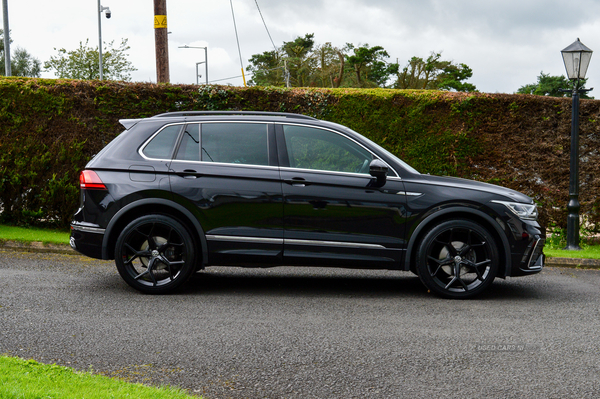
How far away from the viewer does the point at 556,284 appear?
695 centimetres

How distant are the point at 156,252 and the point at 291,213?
147 centimetres

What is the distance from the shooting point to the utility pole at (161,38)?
1157 centimetres

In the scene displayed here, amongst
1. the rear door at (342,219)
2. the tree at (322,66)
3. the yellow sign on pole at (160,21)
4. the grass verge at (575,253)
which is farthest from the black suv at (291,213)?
the tree at (322,66)

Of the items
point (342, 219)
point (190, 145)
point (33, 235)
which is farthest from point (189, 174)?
point (33, 235)

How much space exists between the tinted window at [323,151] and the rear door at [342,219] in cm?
11

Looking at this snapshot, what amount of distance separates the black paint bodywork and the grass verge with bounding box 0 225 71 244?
129 inches

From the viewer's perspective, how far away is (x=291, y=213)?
5754 mm

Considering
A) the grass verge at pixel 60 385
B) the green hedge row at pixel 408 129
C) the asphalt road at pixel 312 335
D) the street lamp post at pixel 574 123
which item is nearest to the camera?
the grass verge at pixel 60 385

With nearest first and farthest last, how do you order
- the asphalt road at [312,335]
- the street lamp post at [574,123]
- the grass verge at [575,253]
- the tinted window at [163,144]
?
the asphalt road at [312,335] < the tinted window at [163,144] < the grass verge at [575,253] < the street lamp post at [574,123]

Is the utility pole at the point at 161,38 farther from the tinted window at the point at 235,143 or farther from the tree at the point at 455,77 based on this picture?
the tree at the point at 455,77

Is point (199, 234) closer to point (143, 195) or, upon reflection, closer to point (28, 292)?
point (143, 195)

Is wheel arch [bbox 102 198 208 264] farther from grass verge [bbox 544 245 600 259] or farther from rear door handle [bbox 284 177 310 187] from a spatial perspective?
grass verge [bbox 544 245 600 259]

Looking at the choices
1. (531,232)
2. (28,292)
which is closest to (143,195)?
(28,292)

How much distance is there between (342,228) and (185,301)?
175cm
